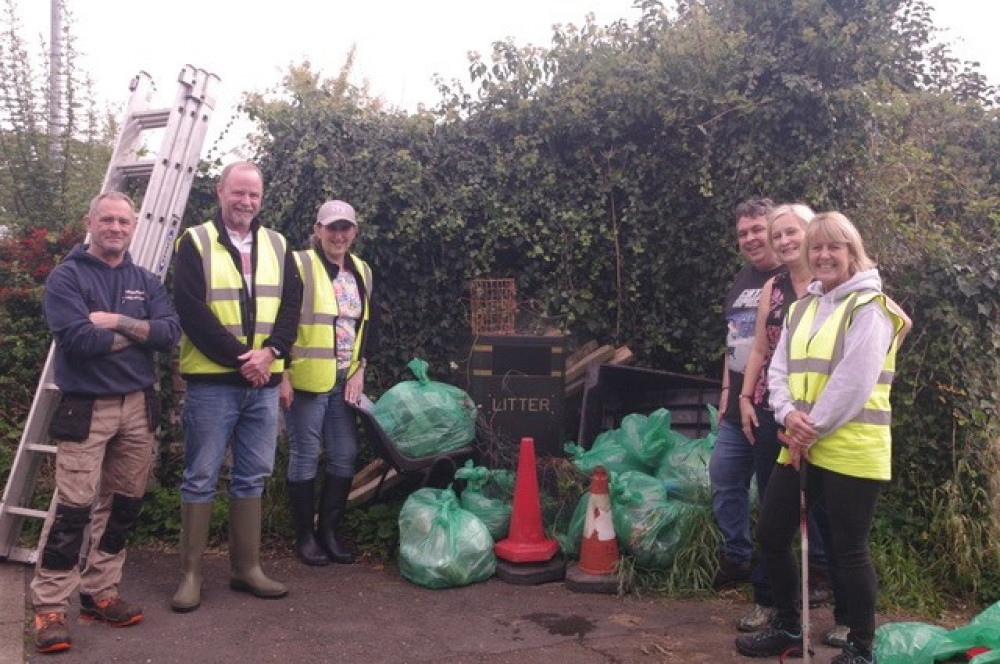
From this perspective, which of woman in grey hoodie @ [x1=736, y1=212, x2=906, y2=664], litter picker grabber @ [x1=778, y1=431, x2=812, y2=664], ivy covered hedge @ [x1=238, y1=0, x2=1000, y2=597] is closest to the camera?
woman in grey hoodie @ [x1=736, y1=212, x2=906, y2=664]

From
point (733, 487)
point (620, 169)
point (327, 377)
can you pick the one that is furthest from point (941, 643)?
point (620, 169)

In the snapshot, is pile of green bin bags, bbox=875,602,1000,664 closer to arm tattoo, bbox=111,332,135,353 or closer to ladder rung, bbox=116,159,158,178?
arm tattoo, bbox=111,332,135,353

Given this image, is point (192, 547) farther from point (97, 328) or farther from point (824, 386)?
point (824, 386)

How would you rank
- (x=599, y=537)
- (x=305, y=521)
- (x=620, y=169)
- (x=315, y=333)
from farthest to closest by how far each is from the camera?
(x=620, y=169) < (x=305, y=521) < (x=315, y=333) < (x=599, y=537)

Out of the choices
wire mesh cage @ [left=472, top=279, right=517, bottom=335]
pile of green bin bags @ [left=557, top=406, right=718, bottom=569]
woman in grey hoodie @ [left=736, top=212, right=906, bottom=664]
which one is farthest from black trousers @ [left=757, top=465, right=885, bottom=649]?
wire mesh cage @ [left=472, top=279, right=517, bottom=335]

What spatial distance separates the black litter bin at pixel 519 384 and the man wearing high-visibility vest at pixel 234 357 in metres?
1.40

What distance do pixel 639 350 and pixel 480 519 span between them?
2069mm

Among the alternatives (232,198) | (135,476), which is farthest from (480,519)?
(232,198)

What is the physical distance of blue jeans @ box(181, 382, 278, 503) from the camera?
3.95 meters

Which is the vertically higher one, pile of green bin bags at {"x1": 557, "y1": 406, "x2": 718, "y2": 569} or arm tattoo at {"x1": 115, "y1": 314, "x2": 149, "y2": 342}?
arm tattoo at {"x1": 115, "y1": 314, "x2": 149, "y2": 342}

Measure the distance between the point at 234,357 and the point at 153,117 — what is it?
185 centimetres

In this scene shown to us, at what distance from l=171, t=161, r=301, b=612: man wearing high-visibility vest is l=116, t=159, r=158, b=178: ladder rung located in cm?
102

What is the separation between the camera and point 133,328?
12.0ft

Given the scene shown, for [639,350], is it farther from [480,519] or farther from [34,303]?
[34,303]
